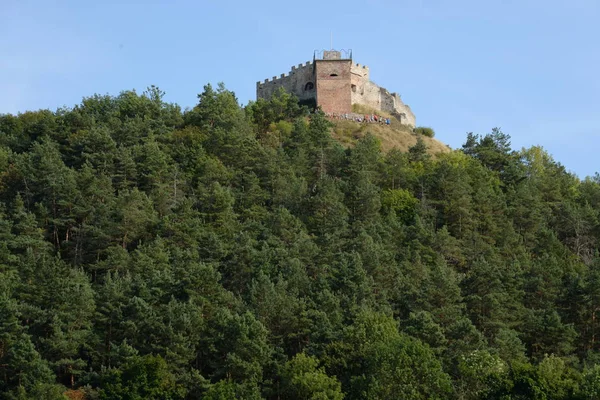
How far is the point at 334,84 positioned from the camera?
3344 inches

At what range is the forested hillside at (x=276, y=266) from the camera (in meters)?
41.4

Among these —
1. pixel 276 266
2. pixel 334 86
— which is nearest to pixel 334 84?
pixel 334 86

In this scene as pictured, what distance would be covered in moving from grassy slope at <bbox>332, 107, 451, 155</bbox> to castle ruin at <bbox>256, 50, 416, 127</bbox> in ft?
4.41

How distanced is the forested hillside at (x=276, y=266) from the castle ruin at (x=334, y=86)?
9.30 meters

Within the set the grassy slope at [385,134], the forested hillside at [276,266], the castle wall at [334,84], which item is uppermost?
the castle wall at [334,84]

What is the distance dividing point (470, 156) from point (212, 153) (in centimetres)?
2211

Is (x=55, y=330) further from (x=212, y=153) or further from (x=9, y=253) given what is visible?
(x=212, y=153)

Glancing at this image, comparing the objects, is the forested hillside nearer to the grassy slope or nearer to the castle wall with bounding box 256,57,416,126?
the grassy slope

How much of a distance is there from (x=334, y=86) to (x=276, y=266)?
37447 millimetres

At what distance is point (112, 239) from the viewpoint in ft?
180

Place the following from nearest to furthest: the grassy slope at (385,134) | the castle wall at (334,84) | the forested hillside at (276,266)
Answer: the forested hillside at (276,266) < the grassy slope at (385,134) < the castle wall at (334,84)

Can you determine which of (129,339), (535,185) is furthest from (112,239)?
(535,185)

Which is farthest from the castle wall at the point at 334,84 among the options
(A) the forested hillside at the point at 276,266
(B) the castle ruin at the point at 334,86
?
(A) the forested hillside at the point at 276,266

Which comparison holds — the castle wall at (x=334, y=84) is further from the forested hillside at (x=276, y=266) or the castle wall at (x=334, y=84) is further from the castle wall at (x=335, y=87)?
the forested hillside at (x=276, y=266)
